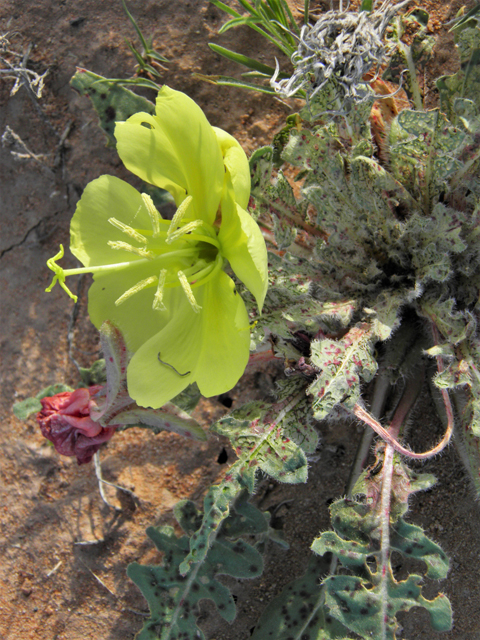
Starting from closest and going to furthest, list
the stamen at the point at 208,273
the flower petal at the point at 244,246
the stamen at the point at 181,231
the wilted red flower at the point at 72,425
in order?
the flower petal at the point at 244,246, the stamen at the point at 181,231, the stamen at the point at 208,273, the wilted red flower at the point at 72,425

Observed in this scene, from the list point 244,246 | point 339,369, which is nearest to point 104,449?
point 339,369

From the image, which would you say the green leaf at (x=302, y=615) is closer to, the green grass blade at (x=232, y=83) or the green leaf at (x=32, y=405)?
A: the green leaf at (x=32, y=405)

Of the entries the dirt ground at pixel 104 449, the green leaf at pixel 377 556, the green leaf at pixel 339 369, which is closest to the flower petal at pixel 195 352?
the green leaf at pixel 339 369

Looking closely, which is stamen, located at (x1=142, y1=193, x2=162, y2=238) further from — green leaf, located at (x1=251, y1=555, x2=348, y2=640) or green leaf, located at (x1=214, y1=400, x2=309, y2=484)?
green leaf, located at (x1=251, y1=555, x2=348, y2=640)

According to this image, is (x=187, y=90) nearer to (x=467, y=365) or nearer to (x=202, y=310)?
(x=202, y=310)

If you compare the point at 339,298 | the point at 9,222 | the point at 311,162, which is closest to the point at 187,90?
the point at 311,162

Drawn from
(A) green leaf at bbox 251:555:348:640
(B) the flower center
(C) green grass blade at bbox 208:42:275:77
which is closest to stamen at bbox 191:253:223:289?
(B) the flower center
